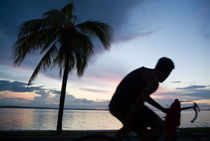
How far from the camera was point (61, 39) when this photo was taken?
10.4 metres

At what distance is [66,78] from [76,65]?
1120 mm

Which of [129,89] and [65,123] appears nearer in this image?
[129,89]

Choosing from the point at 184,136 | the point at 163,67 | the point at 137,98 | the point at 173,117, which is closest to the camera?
the point at 137,98

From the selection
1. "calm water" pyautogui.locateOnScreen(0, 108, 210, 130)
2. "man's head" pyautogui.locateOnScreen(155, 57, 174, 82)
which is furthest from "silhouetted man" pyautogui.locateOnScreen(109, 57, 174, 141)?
"calm water" pyautogui.locateOnScreen(0, 108, 210, 130)

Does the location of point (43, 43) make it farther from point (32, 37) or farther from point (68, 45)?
point (68, 45)

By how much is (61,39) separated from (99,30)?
75.6 inches

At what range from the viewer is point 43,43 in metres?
10.4

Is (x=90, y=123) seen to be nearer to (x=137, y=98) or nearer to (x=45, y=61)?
(x=45, y=61)

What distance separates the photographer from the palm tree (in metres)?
10.0

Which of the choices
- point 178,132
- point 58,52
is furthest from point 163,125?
point 58,52

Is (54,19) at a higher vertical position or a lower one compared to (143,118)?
higher

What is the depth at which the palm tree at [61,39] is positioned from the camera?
10016 millimetres

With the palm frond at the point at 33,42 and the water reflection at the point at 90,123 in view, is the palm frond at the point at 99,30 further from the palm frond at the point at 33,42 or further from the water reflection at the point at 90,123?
the water reflection at the point at 90,123

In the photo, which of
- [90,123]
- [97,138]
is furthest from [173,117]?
[90,123]
